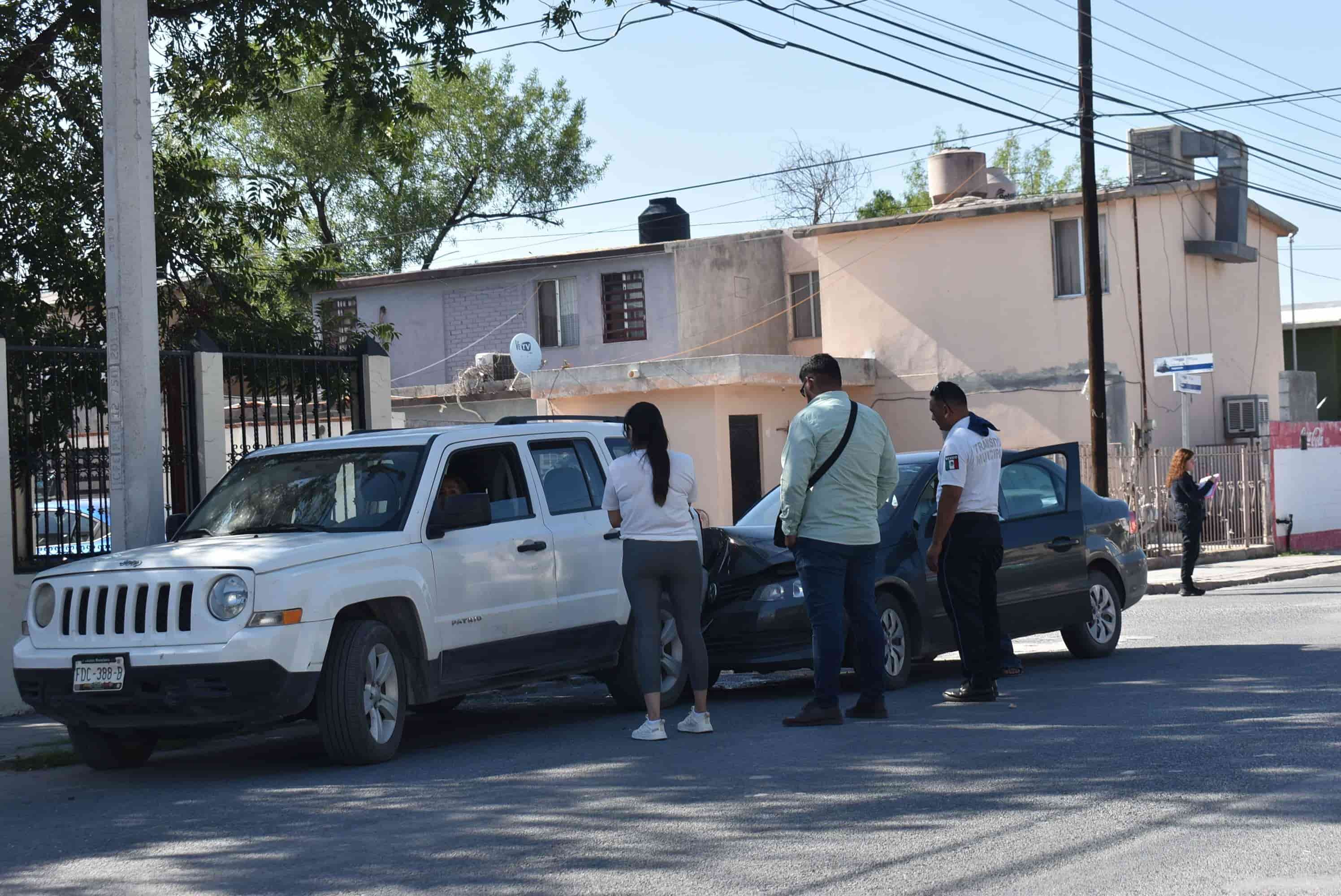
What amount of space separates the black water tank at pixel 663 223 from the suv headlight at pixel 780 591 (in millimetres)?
27105

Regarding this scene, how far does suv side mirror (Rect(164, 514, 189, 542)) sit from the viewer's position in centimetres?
969

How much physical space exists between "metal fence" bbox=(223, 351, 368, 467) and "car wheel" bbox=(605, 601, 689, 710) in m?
4.07

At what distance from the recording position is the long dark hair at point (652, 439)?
888 centimetres

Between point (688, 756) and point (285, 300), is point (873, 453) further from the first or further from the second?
point (285, 300)

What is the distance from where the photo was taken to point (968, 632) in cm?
967

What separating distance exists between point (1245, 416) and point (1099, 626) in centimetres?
1975

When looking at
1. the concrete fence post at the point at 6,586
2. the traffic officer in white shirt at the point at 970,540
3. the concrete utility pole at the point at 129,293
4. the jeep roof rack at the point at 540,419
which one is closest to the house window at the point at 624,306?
the jeep roof rack at the point at 540,419

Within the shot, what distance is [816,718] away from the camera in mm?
8992

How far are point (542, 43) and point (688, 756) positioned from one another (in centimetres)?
1094

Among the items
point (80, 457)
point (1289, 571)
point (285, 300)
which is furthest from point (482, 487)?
point (1289, 571)

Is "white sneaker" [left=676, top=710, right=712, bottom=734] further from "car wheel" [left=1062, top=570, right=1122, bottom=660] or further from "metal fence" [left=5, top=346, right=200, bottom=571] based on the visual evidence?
"metal fence" [left=5, top=346, right=200, bottom=571]

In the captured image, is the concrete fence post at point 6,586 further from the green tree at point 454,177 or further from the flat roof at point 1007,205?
the green tree at point 454,177

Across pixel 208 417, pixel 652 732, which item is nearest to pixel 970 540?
pixel 652 732

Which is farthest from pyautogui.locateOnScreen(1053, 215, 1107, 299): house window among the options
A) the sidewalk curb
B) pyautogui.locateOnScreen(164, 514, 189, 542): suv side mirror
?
pyautogui.locateOnScreen(164, 514, 189, 542): suv side mirror
